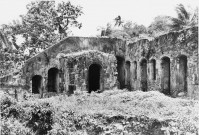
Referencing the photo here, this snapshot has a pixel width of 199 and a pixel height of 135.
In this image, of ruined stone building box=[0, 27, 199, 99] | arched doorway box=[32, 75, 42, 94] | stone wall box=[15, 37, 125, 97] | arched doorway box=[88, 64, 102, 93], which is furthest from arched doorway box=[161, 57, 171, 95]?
arched doorway box=[32, 75, 42, 94]

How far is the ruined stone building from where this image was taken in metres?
15.7

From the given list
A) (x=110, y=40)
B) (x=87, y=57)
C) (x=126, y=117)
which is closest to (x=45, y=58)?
(x=87, y=57)

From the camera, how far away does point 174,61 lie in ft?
53.3

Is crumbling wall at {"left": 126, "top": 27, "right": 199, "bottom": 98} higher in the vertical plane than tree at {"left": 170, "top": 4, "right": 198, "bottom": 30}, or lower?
lower

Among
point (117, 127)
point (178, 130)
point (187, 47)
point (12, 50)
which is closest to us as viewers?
point (178, 130)

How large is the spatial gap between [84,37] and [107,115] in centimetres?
1228

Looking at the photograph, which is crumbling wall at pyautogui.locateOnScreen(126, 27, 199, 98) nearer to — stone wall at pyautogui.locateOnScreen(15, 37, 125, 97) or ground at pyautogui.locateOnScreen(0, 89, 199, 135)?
stone wall at pyautogui.locateOnScreen(15, 37, 125, 97)

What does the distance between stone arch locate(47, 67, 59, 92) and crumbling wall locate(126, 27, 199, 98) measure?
654 centimetres

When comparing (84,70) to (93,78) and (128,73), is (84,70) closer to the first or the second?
(93,78)

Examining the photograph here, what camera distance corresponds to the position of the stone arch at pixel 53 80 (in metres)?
20.5

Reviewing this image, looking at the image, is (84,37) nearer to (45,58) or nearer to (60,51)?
(60,51)

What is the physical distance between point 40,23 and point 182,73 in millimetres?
15816

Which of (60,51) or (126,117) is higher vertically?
(60,51)

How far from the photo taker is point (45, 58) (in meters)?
19.5
